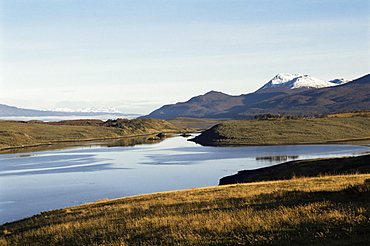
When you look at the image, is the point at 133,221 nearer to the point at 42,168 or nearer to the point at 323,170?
the point at 323,170

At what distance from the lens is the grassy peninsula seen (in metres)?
155

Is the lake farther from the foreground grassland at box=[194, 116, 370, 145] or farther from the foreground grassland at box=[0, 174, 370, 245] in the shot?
the foreground grassland at box=[194, 116, 370, 145]

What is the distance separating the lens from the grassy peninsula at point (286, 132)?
154750mm

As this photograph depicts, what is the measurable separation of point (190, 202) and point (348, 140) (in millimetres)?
140970

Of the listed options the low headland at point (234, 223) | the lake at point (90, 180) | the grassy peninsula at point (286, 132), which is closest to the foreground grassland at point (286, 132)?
the grassy peninsula at point (286, 132)

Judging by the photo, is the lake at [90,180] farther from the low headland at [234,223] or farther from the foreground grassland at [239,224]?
the foreground grassland at [239,224]

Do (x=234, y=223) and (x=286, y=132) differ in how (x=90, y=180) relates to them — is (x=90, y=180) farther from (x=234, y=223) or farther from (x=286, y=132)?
(x=286, y=132)

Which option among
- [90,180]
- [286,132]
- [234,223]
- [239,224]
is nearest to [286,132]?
[286,132]

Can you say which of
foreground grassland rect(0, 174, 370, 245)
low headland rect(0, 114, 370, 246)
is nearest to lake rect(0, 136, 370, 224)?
low headland rect(0, 114, 370, 246)

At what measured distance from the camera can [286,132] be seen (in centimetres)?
16262

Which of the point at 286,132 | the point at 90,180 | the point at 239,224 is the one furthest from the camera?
the point at 286,132

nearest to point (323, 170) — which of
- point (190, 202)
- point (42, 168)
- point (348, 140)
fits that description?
point (190, 202)

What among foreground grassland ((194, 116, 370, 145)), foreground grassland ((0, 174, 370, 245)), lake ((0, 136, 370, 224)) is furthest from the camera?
foreground grassland ((194, 116, 370, 145))

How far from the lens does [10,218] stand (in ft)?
137
